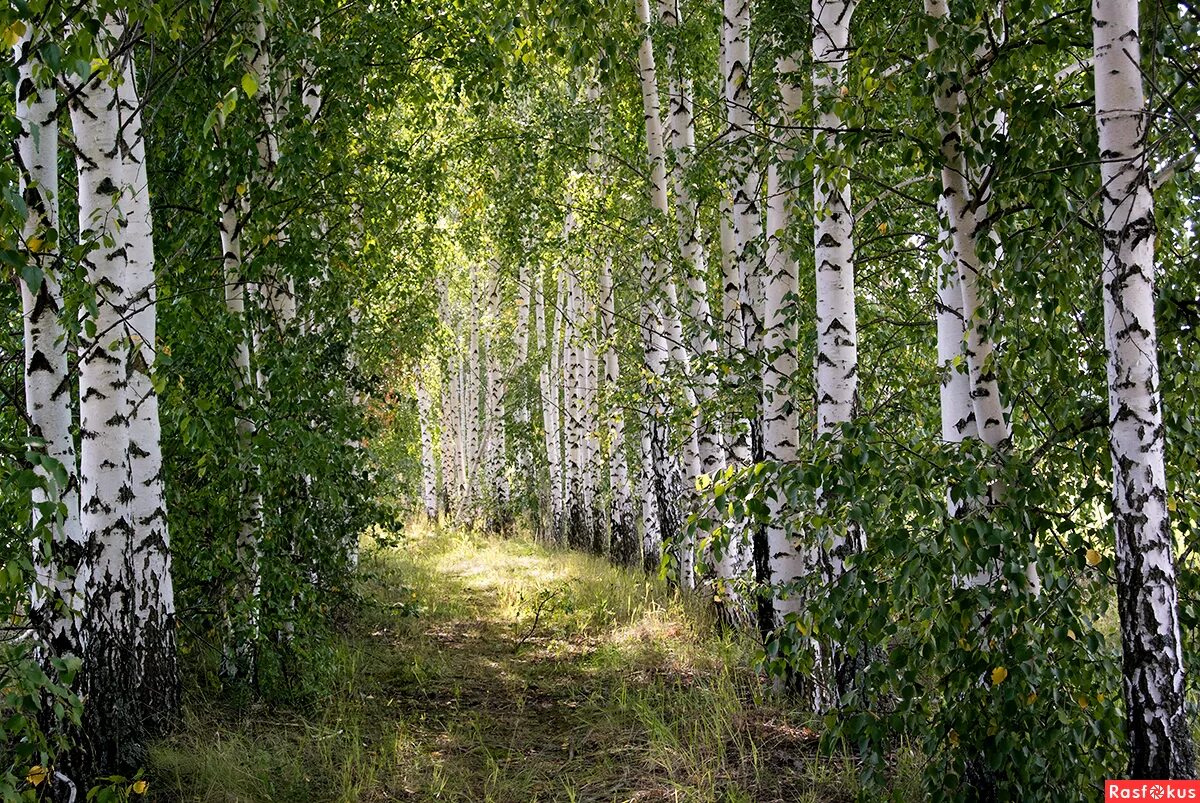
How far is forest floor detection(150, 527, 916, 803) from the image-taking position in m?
4.46

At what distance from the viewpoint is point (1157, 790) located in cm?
254

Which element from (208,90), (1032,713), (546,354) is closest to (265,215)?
(208,90)

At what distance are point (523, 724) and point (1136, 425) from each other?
436 cm

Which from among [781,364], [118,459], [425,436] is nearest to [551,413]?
[425,436]

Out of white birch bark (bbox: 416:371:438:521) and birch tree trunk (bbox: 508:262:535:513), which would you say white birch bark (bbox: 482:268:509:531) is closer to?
birch tree trunk (bbox: 508:262:535:513)

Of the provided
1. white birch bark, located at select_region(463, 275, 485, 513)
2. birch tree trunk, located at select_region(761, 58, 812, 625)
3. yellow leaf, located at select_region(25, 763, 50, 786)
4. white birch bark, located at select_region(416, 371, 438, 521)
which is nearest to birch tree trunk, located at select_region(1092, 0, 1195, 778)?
birch tree trunk, located at select_region(761, 58, 812, 625)

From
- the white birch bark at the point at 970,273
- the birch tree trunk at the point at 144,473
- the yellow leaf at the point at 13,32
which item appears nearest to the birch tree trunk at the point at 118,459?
the birch tree trunk at the point at 144,473

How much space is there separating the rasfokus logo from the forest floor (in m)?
1.75

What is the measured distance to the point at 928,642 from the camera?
277 centimetres

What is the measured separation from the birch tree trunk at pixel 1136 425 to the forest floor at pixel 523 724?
201 centimetres

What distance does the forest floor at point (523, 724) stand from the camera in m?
4.46

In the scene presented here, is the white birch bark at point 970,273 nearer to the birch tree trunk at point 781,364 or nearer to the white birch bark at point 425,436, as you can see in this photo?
the birch tree trunk at point 781,364

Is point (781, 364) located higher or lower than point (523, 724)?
higher

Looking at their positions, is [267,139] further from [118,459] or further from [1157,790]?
[1157,790]
